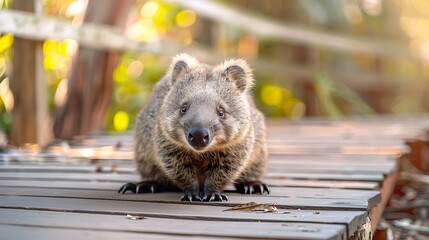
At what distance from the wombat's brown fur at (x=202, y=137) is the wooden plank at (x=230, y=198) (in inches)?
3.5

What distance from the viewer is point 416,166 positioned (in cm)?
655

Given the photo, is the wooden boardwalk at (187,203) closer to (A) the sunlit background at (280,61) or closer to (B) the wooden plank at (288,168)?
(B) the wooden plank at (288,168)

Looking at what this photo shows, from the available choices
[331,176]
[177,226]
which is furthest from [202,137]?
[331,176]

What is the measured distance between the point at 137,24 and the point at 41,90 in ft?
15.3

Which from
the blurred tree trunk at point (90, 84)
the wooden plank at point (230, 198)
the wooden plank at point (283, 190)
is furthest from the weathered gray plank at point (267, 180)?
the blurred tree trunk at point (90, 84)

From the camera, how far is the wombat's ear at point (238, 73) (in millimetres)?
4023

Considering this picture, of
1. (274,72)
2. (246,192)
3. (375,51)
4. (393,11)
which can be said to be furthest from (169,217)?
(393,11)

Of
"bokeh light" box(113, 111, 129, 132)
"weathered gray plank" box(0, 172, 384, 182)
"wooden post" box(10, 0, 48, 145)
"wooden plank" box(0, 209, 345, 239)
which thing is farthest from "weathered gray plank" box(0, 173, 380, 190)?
"bokeh light" box(113, 111, 129, 132)

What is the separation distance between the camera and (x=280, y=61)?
1073 cm

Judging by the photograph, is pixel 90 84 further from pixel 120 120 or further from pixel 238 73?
pixel 238 73

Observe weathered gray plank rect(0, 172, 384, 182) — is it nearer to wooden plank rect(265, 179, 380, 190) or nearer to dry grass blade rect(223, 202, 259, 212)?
wooden plank rect(265, 179, 380, 190)

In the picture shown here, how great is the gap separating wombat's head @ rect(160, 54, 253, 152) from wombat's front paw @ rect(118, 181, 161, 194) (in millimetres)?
306

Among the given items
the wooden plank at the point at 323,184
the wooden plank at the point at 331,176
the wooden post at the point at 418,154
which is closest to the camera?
the wooden plank at the point at 323,184

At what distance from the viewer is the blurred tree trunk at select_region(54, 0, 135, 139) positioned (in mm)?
6805
